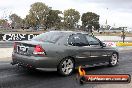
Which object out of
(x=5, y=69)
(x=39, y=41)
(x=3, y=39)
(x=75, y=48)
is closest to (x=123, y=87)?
(x=75, y=48)

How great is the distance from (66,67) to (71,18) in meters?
96.8

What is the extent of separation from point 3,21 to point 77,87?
110 metres

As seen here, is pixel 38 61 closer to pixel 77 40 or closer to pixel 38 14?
pixel 77 40

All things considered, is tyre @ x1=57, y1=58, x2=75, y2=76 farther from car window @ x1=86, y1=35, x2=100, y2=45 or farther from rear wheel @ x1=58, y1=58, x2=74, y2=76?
car window @ x1=86, y1=35, x2=100, y2=45

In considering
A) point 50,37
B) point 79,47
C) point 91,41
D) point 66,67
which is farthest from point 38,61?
point 91,41

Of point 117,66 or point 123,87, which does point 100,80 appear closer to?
point 123,87

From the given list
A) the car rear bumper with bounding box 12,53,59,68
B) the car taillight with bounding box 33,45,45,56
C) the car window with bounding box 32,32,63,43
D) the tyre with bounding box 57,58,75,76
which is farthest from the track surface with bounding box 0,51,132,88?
the car window with bounding box 32,32,63,43

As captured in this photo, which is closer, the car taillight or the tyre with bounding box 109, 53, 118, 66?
the car taillight

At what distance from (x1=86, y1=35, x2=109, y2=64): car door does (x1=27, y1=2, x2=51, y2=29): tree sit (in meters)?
89.2

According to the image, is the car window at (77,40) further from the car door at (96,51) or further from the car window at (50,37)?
the car window at (50,37)

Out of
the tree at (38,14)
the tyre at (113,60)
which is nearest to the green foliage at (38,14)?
the tree at (38,14)

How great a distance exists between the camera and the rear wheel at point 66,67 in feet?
30.0

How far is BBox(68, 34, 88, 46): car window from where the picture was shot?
9.77 m

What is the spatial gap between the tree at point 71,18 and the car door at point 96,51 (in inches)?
3640
